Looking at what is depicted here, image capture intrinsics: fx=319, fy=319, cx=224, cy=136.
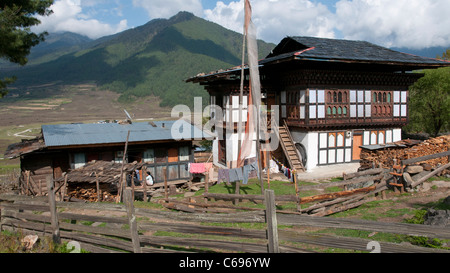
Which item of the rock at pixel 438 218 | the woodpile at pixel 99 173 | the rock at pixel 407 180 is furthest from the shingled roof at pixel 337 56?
the rock at pixel 438 218

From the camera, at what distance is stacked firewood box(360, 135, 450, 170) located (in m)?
17.3

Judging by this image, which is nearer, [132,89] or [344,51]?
[344,51]


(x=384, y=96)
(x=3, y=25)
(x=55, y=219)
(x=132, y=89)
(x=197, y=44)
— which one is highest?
(x=197, y=44)

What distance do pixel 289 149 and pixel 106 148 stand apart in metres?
12.2

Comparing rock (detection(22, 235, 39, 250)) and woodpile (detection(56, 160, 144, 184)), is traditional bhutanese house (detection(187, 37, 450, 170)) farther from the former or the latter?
rock (detection(22, 235, 39, 250))

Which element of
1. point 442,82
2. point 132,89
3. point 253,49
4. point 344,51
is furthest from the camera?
point 132,89

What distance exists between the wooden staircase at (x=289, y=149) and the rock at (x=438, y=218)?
42.9 feet

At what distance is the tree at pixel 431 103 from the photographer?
2930cm

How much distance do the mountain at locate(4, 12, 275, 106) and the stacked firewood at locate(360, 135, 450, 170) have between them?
3326 inches

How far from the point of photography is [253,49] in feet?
30.2

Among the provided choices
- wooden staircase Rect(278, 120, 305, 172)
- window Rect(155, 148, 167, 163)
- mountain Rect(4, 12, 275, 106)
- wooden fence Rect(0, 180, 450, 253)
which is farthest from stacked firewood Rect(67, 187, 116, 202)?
mountain Rect(4, 12, 275, 106)
